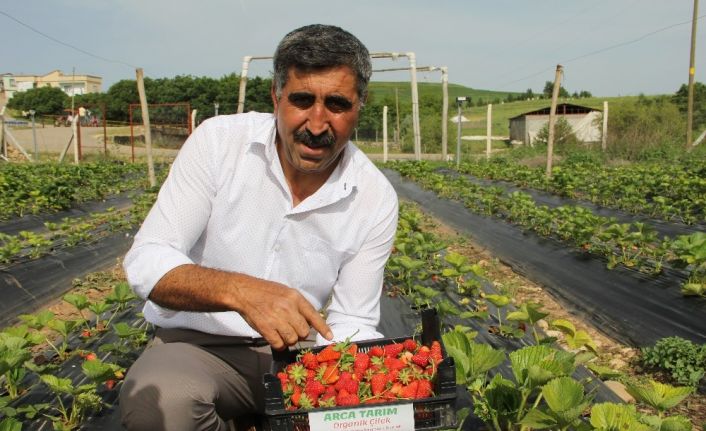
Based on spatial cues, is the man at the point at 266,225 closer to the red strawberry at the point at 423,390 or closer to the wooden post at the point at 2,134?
the red strawberry at the point at 423,390

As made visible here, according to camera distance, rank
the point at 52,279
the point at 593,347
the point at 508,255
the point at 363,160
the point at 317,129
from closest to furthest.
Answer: the point at 317,129, the point at 363,160, the point at 593,347, the point at 52,279, the point at 508,255

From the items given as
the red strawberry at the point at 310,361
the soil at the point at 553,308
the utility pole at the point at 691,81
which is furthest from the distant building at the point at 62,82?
the red strawberry at the point at 310,361

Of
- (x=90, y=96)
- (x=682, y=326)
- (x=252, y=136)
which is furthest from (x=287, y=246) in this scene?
(x=90, y=96)

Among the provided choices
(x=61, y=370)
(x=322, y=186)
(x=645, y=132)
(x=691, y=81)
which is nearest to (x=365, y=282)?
(x=322, y=186)

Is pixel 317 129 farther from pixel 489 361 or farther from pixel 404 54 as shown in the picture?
pixel 404 54

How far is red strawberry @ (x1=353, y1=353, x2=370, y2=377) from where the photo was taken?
5.77ft

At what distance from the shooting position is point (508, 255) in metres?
6.87

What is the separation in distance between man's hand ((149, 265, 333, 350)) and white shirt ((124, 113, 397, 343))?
0.41 metres

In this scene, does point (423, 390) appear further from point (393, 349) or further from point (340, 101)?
point (340, 101)

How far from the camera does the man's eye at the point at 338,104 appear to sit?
2.16m

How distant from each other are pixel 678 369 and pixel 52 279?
5.16 meters

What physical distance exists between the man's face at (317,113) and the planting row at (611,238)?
3.55m

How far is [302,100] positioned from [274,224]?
49cm

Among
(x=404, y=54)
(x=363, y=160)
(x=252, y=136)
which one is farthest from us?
(x=404, y=54)
